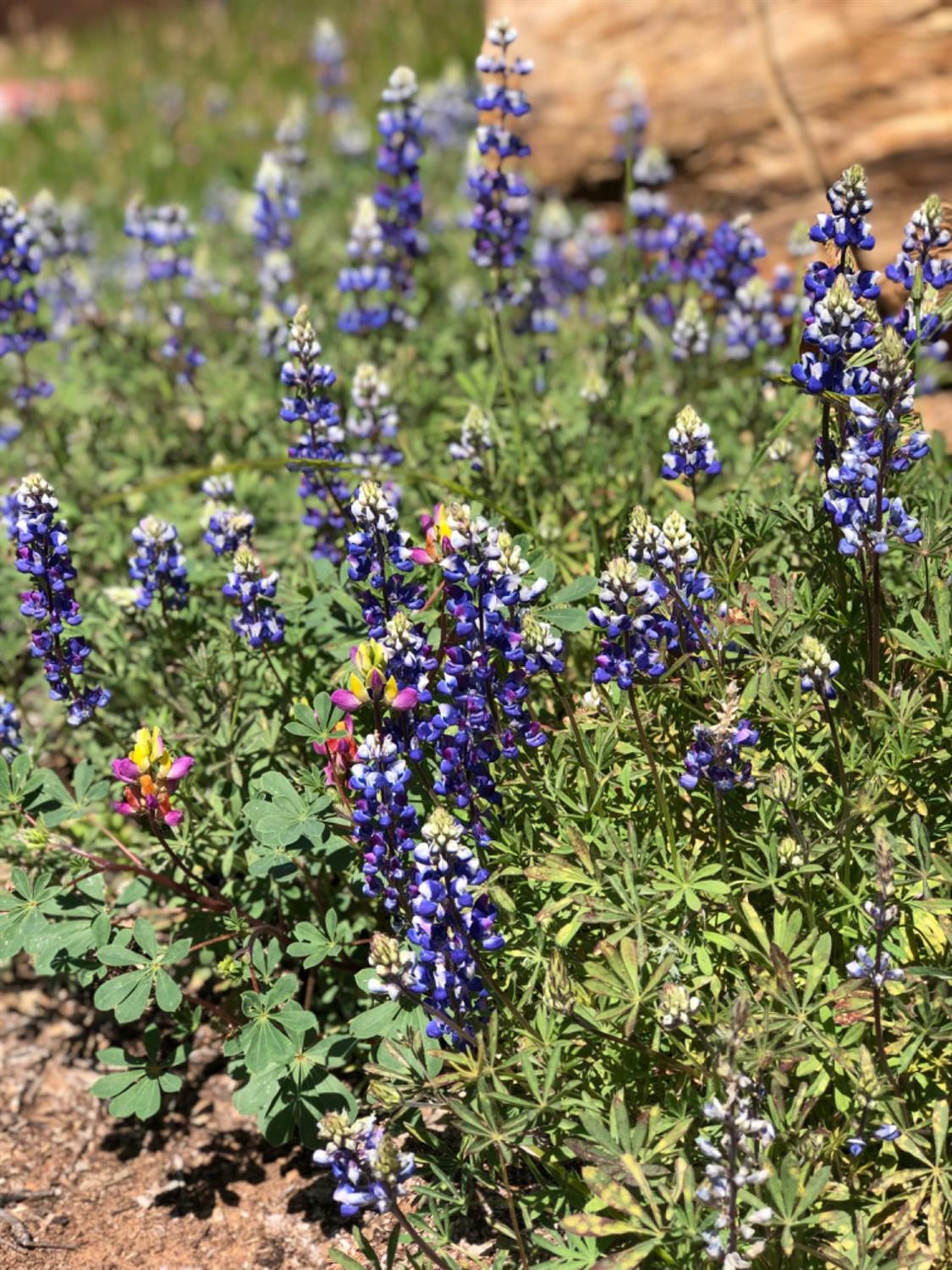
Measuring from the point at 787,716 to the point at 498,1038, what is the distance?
3.18ft

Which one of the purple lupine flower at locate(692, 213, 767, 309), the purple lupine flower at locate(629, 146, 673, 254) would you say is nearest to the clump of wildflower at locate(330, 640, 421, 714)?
the purple lupine flower at locate(692, 213, 767, 309)

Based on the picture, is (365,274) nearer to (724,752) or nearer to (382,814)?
(382,814)

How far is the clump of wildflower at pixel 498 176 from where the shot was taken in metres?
4.34

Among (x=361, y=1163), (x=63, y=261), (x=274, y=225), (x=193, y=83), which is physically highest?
(x=193, y=83)

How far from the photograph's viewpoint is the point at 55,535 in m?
3.27

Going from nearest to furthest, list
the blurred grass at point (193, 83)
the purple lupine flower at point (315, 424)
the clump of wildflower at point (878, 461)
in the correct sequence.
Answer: the clump of wildflower at point (878, 461) < the purple lupine flower at point (315, 424) < the blurred grass at point (193, 83)

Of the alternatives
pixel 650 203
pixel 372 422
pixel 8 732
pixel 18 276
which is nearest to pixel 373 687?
pixel 8 732

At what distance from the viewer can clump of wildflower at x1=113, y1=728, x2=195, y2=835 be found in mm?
3129

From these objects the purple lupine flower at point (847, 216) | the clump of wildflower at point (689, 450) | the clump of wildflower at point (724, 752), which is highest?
the purple lupine flower at point (847, 216)

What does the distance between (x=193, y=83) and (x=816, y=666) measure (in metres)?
14.4

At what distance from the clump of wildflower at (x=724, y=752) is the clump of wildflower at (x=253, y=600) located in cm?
120

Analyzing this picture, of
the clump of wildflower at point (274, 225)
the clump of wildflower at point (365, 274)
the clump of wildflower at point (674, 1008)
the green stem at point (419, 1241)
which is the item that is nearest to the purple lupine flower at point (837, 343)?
the clump of wildflower at point (674, 1008)

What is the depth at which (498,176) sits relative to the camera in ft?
14.4

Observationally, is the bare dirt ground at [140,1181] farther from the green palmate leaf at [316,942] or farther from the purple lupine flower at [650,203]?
the purple lupine flower at [650,203]
